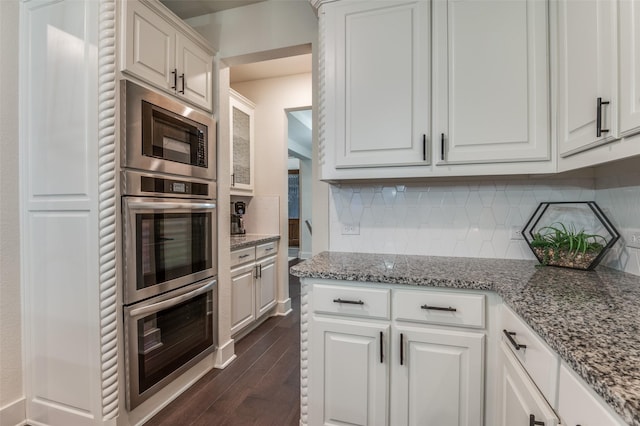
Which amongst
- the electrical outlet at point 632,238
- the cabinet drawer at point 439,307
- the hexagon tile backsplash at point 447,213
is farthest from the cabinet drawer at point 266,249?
the electrical outlet at point 632,238

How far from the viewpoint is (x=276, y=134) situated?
3623 mm

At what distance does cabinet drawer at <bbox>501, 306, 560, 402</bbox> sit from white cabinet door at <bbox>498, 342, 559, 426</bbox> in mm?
27

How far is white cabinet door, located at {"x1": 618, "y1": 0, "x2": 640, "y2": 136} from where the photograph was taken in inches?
37.9

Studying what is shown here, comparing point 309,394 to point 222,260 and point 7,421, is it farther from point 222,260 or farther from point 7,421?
point 7,421

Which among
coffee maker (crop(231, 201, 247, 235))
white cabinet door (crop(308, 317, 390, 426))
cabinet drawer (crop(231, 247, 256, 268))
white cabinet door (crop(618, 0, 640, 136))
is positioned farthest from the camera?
coffee maker (crop(231, 201, 247, 235))

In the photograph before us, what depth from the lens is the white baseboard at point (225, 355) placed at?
243 cm

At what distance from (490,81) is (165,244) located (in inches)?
77.4

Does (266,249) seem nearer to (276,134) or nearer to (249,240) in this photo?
(249,240)

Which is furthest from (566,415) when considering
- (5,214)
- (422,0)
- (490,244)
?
(5,214)

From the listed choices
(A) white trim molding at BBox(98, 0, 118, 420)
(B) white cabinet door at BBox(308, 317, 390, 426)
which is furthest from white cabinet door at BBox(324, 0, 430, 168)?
(A) white trim molding at BBox(98, 0, 118, 420)

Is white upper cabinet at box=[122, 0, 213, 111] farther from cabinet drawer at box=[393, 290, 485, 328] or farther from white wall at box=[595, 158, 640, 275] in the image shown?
white wall at box=[595, 158, 640, 275]

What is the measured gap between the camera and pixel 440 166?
5.44ft

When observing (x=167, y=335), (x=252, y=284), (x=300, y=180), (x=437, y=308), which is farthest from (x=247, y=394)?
(x=300, y=180)

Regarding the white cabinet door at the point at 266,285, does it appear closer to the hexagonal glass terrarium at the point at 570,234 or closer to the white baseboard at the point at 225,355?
the white baseboard at the point at 225,355
